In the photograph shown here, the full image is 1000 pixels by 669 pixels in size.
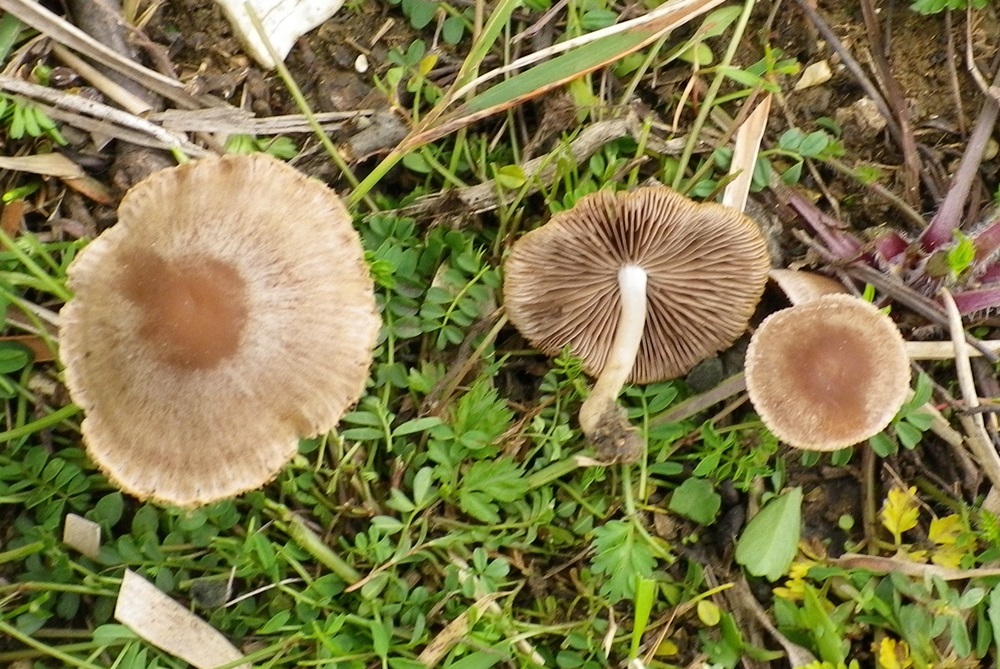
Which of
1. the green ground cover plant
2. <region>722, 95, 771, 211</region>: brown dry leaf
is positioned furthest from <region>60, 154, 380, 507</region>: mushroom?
<region>722, 95, 771, 211</region>: brown dry leaf

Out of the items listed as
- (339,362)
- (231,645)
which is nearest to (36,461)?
(231,645)

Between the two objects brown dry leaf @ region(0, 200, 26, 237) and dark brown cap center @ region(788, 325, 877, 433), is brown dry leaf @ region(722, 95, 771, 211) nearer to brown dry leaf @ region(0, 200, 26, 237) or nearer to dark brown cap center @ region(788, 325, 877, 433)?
dark brown cap center @ region(788, 325, 877, 433)

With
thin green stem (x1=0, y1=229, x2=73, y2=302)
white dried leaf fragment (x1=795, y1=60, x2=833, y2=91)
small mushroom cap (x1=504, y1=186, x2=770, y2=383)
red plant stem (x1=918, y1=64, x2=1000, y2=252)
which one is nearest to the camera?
thin green stem (x1=0, y1=229, x2=73, y2=302)

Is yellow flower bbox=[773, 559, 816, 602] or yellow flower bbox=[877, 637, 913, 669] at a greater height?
yellow flower bbox=[773, 559, 816, 602]

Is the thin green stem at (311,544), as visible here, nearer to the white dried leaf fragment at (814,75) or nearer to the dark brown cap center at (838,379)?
the dark brown cap center at (838,379)

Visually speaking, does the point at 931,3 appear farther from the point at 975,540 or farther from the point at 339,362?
the point at 339,362

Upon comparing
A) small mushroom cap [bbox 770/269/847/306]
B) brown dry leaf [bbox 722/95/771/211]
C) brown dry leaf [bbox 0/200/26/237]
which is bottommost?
small mushroom cap [bbox 770/269/847/306]

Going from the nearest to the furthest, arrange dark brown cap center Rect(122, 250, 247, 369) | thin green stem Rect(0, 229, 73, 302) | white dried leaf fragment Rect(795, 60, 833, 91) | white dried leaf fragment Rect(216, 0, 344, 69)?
dark brown cap center Rect(122, 250, 247, 369)
thin green stem Rect(0, 229, 73, 302)
white dried leaf fragment Rect(216, 0, 344, 69)
white dried leaf fragment Rect(795, 60, 833, 91)

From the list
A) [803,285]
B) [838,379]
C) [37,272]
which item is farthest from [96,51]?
[838,379]
